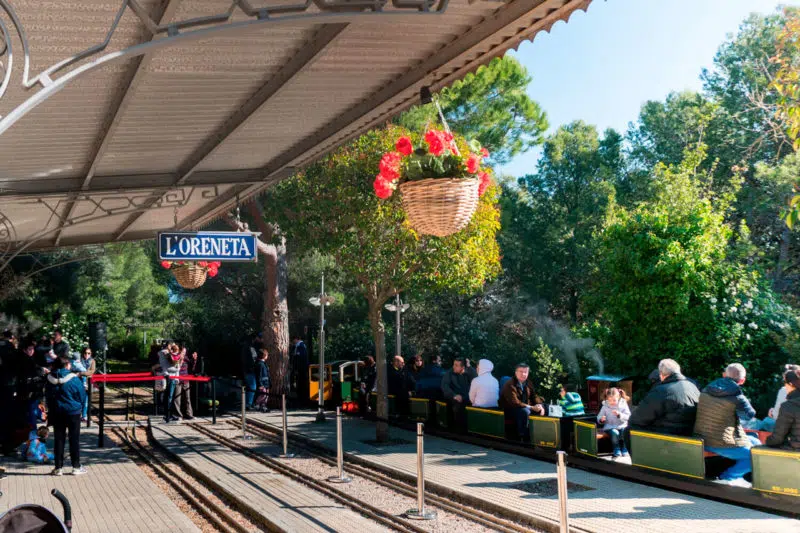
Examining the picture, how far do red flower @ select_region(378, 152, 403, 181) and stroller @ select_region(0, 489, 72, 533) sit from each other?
459cm

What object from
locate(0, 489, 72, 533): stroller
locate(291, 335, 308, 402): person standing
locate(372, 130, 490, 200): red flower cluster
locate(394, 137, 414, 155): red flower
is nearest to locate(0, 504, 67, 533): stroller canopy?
locate(0, 489, 72, 533): stroller

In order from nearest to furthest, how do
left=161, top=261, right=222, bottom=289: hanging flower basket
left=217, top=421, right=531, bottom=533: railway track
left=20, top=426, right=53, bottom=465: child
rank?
left=217, top=421, right=531, bottom=533: railway track < left=20, top=426, right=53, bottom=465: child < left=161, top=261, right=222, bottom=289: hanging flower basket

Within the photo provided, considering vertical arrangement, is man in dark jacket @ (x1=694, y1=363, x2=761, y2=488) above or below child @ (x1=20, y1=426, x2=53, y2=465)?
above

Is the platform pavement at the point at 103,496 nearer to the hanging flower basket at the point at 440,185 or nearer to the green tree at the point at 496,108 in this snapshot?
the hanging flower basket at the point at 440,185

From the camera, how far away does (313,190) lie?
15.4 m

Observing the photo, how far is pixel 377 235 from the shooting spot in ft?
48.8

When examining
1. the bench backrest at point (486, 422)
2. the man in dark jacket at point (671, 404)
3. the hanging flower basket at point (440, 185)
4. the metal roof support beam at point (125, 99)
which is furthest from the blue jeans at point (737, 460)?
the metal roof support beam at point (125, 99)

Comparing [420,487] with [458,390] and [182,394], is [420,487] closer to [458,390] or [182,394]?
[458,390]

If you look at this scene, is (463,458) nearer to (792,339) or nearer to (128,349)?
(792,339)

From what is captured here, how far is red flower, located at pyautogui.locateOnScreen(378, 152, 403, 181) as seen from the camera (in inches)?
316

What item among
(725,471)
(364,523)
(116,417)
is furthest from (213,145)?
(116,417)

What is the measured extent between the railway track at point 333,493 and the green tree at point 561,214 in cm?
2008

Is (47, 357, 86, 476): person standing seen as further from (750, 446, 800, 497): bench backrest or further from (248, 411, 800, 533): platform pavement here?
(750, 446, 800, 497): bench backrest

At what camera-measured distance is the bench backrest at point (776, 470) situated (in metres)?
8.44
